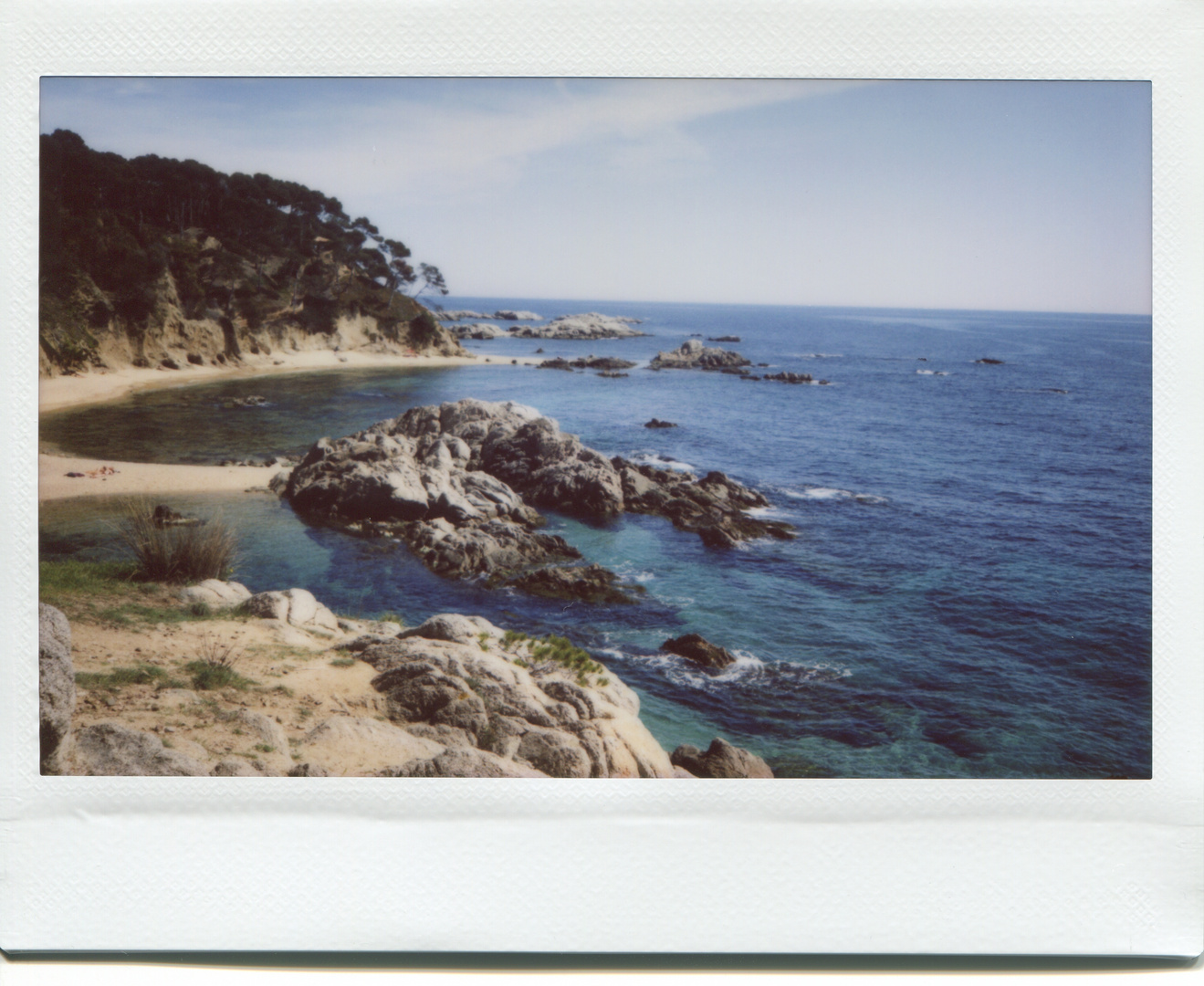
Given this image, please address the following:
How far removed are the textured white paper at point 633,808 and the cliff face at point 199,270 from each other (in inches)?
12.7

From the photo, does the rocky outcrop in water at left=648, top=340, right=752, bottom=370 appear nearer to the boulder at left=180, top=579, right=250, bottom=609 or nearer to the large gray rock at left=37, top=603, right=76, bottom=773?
the boulder at left=180, top=579, right=250, bottom=609

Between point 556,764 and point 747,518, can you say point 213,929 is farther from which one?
point 747,518

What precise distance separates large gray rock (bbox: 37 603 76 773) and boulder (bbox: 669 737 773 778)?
131 inches

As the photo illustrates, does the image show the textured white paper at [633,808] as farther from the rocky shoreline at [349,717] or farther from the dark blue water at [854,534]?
the dark blue water at [854,534]

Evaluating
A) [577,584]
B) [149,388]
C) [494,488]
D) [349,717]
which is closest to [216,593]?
[349,717]

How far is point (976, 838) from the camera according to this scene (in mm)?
4113

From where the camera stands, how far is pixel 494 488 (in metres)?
6.50

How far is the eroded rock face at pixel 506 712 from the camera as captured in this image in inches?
165

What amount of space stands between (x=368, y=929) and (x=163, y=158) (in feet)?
15.5

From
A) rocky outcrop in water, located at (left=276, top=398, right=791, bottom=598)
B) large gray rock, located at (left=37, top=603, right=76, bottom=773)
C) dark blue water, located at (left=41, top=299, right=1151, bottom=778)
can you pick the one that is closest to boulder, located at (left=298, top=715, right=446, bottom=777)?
dark blue water, located at (left=41, top=299, right=1151, bottom=778)

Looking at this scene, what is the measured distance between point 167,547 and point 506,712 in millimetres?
2359

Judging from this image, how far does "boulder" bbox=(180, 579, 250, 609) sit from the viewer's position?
4.84 meters

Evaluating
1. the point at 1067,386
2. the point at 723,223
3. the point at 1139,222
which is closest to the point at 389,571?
the point at 723,223

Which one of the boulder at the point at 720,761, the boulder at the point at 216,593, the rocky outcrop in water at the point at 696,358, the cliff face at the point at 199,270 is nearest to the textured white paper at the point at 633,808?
the boulder at the point at 720,761
